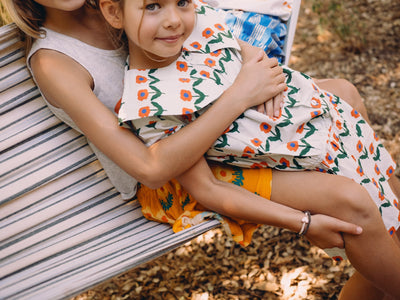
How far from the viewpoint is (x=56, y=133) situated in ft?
6.04

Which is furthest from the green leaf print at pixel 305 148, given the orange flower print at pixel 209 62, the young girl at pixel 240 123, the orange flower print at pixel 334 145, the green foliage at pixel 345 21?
the green foliage at pixel 345 21

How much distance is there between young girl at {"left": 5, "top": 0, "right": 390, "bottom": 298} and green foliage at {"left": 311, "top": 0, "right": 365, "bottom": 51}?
2.33m

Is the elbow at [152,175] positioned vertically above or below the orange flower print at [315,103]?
below

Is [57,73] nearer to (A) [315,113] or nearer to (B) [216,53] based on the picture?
(B) [216,53]

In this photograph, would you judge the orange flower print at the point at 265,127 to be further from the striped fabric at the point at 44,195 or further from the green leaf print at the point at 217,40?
the striped fabric at the point at 44,195

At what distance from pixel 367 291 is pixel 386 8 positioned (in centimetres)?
308

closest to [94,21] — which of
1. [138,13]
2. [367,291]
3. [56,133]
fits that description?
[138,13]

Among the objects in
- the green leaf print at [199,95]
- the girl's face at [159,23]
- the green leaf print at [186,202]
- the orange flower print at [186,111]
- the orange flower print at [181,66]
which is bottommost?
the green leaf print at [186,202]

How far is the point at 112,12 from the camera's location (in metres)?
1.52

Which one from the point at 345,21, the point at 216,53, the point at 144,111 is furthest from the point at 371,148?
the point at 345,21

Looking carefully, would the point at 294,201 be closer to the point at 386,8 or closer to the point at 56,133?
the point at 56,133

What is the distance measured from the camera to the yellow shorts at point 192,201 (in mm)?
1622

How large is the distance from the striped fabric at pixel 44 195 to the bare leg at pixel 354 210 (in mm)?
504

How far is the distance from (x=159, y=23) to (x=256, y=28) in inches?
30.3
